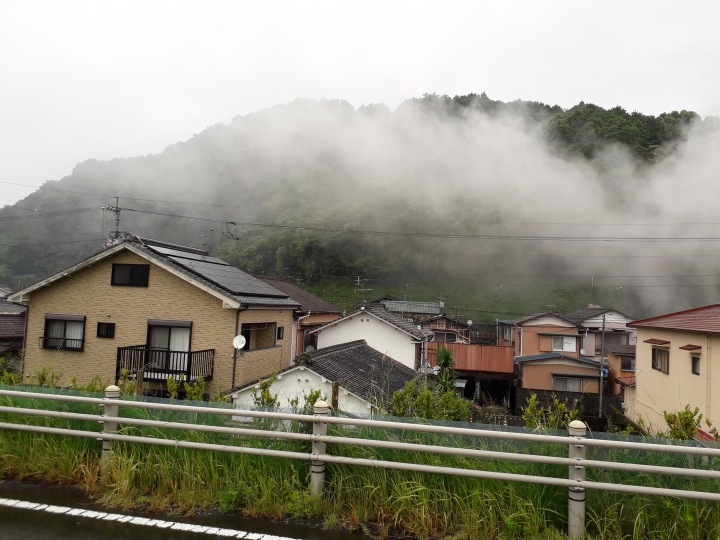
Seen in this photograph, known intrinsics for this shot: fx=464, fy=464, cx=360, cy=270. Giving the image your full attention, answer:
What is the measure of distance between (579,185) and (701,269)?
69.6 ft

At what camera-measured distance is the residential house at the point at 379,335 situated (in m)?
24.5

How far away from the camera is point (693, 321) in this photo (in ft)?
50.3

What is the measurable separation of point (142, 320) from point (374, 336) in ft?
40.1

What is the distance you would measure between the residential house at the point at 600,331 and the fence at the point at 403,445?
3341 centimetres

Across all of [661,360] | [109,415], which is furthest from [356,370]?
[109,415]

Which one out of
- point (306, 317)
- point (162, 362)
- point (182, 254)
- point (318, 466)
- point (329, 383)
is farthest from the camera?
point (306, 317)

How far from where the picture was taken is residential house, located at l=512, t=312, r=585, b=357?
3142cm

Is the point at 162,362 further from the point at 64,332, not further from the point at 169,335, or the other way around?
the point at 64,332

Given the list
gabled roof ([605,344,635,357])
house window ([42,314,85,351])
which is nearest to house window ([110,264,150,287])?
house window ([42,314,85,351])

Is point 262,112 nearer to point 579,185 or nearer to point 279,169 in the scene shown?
point 279,169

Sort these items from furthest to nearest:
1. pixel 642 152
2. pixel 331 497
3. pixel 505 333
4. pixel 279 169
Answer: pixel 279 169
pixel 642 152
pixel 505 333
pixel 331 497

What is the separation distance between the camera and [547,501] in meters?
3.42

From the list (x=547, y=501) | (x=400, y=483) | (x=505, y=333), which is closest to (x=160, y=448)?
(x=400, y=483)

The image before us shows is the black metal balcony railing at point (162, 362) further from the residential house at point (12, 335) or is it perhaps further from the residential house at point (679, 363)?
the residential house at point (679, 363)
